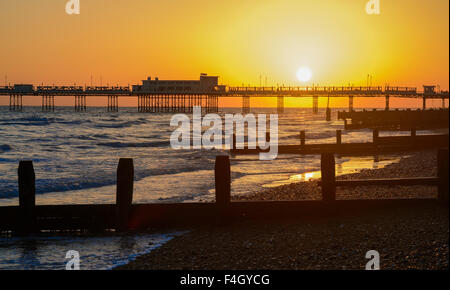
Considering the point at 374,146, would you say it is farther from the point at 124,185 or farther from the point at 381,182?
the point at 124,185

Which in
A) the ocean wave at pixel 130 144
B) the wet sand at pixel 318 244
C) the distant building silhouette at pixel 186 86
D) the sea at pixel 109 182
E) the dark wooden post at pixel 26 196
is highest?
the distant building silhouette at pixel 186 86

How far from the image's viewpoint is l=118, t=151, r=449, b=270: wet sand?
6.98 m

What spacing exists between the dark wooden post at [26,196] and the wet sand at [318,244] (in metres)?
2.75

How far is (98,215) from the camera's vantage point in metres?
9.48

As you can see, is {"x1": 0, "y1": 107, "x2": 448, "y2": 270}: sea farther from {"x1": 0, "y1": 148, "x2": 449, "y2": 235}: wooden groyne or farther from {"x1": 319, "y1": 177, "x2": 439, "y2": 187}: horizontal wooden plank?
{"x1": 319, "y1": 177, "x2": 439, "y2": 187}: horizontal wooden plank

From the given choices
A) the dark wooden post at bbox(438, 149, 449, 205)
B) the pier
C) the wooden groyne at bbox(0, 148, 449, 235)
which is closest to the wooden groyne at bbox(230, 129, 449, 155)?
the dark wooden post at bbox(438, 149, 449, 205)

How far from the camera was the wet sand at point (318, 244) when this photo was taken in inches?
275

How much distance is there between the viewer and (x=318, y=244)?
7820 millimetres

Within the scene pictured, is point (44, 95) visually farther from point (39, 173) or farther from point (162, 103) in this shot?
point (39, 173)

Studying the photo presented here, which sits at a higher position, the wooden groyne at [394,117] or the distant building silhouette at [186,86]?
the distant building silhouette at [186,86]

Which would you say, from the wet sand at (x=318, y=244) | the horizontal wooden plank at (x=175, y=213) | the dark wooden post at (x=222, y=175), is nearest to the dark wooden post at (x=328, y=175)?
the horizontal wooden plank at (x=175, y=213)

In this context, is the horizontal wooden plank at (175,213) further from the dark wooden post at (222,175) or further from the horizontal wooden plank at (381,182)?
the horizontal wooden plank at (381,182)

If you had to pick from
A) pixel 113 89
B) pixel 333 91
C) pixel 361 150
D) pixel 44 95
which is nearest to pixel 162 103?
pixel 113 89

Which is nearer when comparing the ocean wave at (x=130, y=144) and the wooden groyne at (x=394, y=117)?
the ocean wave at (x=130, y=144)
